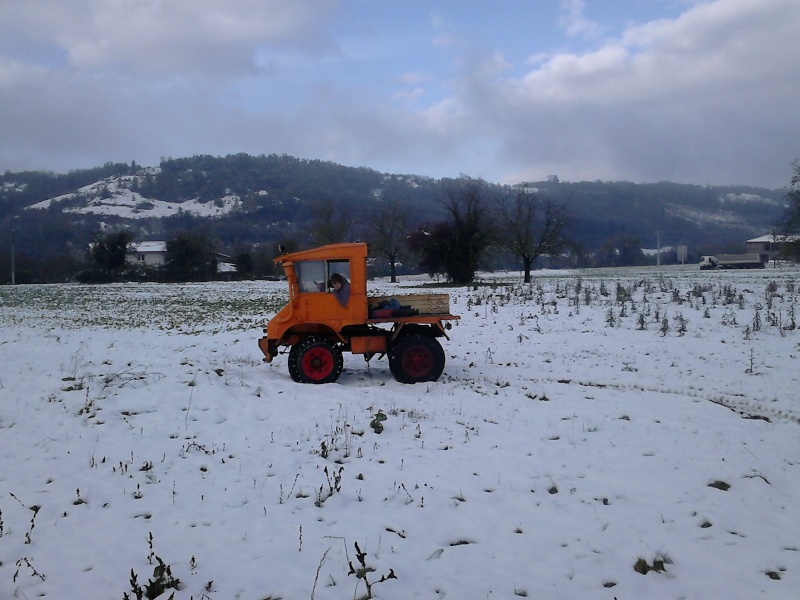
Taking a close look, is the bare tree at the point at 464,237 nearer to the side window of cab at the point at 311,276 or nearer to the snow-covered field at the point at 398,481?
the snow-covered field at the point at 398,481

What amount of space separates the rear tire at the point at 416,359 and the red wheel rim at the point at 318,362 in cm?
118

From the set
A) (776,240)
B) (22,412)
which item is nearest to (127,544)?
(22,412)

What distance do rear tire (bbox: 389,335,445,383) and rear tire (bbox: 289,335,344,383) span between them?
1088 mm

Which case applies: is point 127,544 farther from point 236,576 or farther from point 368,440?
point 368,440

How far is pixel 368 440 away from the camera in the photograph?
745cm

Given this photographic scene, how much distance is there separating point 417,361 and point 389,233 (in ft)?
172

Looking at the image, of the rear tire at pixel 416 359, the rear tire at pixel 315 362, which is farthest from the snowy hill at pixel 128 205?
the rear tire at pixel 416 359

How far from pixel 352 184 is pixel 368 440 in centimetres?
16695

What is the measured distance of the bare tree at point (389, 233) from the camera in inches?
2425

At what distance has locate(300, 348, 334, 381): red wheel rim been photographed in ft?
34.6

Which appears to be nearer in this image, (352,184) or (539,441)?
(539,441)

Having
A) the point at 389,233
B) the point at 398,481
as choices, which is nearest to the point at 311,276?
the point at 398,481

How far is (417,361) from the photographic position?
1077 cm

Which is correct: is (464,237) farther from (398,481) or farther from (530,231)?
(398,481)
